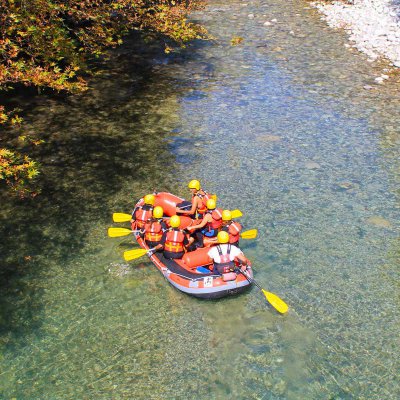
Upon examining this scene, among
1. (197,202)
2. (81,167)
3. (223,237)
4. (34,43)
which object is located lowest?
(81,167)

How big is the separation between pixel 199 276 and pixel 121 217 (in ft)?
8.96

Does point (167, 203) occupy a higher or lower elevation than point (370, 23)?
lower

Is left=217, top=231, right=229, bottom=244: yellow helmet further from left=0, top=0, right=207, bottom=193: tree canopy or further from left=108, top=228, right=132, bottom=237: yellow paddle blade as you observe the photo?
left=0, top=0, right=207, bottom=193: tree canopy

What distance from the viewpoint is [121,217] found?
10.2 meters

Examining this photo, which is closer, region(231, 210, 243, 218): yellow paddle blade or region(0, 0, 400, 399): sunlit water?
region(0, 0, 400, 399): sunlit water

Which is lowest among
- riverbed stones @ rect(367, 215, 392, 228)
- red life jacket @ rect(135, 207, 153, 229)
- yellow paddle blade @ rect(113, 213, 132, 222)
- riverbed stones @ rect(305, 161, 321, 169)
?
yellow paddle blade @ rect(113, 213, 132, 222)

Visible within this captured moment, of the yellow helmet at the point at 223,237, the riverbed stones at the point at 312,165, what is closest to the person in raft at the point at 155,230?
the yellow helmet at the point at 223,237

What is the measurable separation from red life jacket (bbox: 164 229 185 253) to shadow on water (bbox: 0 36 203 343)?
213 centimetres

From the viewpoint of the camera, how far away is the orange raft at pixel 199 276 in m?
8.10

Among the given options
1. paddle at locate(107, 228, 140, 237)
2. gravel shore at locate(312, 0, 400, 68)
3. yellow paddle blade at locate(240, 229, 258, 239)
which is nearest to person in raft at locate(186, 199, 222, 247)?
yellow paddle blade at locate(240, 229, 258, 239)

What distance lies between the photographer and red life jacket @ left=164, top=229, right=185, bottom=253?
8.74 metres

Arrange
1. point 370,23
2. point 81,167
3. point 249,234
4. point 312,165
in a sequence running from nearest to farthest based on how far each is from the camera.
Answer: point 249,234 → point 81,167 → point 312,165 → point 370,23

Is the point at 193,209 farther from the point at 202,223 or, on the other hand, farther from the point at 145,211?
the point at 145,211

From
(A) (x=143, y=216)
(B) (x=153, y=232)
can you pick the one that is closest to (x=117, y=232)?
(A) (x=143, y=216)
